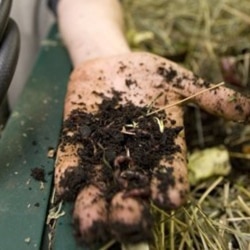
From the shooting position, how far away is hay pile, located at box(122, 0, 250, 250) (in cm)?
91

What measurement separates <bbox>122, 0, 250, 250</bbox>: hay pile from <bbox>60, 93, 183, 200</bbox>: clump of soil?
113 millimetres

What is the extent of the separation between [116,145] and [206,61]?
61 cm

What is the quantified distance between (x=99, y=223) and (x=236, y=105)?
14.8 inches

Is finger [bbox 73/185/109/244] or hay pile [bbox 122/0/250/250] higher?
hay pile [bbox 122/0/250/250]

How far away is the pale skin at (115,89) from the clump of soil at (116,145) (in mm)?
12

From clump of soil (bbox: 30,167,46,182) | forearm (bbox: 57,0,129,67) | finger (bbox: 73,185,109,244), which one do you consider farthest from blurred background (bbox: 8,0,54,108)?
finger (bbox: 73,185,109,244)

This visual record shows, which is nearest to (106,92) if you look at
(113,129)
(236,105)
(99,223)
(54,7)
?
(113,129)

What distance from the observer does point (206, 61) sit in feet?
4.57

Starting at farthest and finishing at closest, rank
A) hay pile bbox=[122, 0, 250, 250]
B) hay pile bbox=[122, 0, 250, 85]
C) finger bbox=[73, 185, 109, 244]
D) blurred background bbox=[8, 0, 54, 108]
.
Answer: blurred background bbox=[8, 0, 54, 108]
hay pile bbox=[122, 0, 250, 85]
hay pile bbox=[122, 0, 250, 250]
finger bbox=[73, 185, 109, 244]

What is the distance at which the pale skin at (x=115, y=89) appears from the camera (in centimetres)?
73

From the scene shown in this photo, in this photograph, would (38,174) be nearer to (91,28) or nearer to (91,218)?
(91,218)

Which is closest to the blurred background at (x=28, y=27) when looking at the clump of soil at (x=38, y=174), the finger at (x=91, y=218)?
the clump of soil at (x=38, y=174)

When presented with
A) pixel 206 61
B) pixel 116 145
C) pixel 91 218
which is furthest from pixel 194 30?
pixel 91 218

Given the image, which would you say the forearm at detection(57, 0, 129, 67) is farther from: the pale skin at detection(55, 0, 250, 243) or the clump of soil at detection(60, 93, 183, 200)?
the clump of soil at detection(60, 93, 183, 200)
